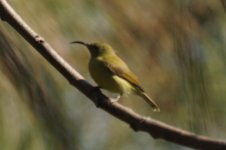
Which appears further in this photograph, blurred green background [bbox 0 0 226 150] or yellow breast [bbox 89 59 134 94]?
yellow breast [bbox 89 59 134 94]

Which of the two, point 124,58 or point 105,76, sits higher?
point 124,58

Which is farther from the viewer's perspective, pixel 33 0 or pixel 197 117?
pixel 33 0

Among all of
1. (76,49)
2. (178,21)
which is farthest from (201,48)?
(76,49)

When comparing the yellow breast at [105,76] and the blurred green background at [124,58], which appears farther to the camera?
the yellow breast at [105,76]

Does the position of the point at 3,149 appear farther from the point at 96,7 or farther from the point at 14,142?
the point at 96,7

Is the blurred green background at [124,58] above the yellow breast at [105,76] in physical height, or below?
above

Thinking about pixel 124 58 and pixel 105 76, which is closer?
pixel 124 58

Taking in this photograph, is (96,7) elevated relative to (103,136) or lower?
elevated

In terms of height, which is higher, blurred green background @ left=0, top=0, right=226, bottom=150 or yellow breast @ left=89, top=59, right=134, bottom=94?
blurred green background @ left=0, top=0, right=226, bottom=150
